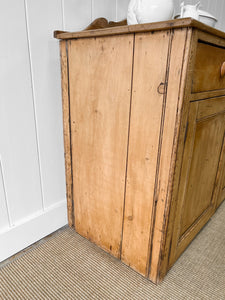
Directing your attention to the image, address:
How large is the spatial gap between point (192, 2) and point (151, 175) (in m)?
1.43

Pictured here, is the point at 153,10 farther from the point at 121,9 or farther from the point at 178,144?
the point at 121,9

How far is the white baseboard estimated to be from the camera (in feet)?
3.29

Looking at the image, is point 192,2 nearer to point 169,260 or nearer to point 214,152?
point 214,152

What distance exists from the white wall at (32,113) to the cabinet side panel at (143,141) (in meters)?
0.42

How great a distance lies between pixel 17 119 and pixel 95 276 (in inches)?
27.5

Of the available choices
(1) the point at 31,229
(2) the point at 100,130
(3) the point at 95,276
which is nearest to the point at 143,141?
(2) the point at 100,130

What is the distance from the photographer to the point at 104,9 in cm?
111

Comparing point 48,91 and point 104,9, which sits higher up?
point 104,9

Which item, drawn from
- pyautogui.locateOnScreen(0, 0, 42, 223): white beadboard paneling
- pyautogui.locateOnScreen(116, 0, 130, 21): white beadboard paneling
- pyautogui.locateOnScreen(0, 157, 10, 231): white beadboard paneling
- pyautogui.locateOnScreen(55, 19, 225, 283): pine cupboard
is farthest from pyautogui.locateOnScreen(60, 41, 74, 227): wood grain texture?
pyautogui.locateOnScreen(116, 0, 130, 21): white beadboard paneling

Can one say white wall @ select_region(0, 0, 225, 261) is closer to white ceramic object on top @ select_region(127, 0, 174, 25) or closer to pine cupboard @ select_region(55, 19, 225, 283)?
pine cupboard @ select_region(55, 19, 225, 283)

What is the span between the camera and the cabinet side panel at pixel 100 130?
0.79 m

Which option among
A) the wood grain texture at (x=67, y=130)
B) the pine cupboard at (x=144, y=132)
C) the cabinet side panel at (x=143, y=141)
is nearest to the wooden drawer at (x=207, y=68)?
the pine cupboard at (x=144, y=132)

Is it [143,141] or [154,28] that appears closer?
[154,28]

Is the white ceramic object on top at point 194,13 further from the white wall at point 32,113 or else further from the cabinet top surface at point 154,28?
the white wall at point 32,113
